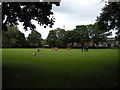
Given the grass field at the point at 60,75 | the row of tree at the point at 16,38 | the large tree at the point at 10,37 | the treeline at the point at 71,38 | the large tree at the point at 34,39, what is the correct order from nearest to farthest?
1. the grass field at the point at 60,75
2. the large tree at the point at 10,37
3. the row of tree at the point at 16,38
4. the treeline at the point at 71,38
5. the large tree at the point at 34,39

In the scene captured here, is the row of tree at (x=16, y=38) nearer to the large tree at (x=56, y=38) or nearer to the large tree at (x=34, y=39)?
the large tree at (x=34, y=39)

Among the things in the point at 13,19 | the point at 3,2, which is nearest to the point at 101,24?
the point at 13,19

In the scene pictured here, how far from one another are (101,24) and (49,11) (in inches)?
469

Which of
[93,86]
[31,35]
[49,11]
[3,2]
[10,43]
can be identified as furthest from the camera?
[31,35]

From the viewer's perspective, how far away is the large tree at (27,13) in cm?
1274

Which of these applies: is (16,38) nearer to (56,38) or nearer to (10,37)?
(10,37)

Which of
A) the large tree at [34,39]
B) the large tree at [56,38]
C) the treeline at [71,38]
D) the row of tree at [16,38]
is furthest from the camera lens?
the large tree at [34,39]

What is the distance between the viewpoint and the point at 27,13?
1384cm

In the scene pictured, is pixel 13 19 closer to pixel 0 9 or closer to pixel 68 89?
pixel 0 9

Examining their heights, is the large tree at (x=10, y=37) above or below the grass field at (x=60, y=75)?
above

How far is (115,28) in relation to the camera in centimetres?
2539

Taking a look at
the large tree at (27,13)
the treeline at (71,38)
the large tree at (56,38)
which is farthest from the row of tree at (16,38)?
the large tree at (27,13)

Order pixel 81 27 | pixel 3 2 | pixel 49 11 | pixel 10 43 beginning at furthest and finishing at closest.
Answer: pixel 81 27 < pixel 10 43 < pixel 49 11 < pixel 3 2

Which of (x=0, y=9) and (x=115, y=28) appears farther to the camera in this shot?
(x=115, y=28)
